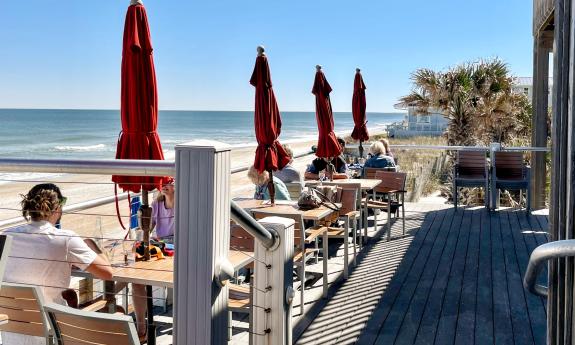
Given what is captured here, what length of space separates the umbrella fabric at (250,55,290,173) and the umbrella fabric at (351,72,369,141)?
310 centimetres

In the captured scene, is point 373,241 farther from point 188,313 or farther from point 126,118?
point 188,313

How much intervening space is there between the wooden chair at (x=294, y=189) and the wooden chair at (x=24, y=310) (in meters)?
4.02

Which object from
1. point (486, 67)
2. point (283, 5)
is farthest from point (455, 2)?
point (486, 67)

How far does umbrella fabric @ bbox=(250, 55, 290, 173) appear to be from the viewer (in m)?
5.34

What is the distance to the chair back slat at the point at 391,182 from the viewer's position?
6.98 metres

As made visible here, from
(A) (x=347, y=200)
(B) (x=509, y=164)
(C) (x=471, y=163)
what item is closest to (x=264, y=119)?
(A) (x=347, y=200)

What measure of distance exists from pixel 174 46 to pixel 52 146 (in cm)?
3482

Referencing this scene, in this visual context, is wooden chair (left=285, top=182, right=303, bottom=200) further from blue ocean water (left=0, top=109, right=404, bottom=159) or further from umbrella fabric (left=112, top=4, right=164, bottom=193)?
blue ocean water (left=0, top=109, right=404, bottom=159)

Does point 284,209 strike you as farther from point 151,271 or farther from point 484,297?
point 151,271

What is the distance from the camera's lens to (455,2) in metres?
47.9

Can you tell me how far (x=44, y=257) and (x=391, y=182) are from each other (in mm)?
4927

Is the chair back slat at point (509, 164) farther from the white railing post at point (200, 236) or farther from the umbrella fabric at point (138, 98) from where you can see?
the white railing post at point (200, 236)

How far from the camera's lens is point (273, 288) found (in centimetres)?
232

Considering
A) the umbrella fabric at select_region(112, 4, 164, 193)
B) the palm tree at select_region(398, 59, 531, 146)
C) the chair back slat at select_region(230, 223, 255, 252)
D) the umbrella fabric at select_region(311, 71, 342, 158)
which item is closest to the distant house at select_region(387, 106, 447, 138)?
the palm tree at select_region(398, 59, 531, 146)
